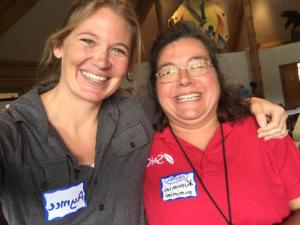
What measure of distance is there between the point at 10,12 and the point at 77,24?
157 inches

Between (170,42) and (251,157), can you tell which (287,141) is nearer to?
(251,157)

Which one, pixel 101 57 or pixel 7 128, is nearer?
pixel 7 128

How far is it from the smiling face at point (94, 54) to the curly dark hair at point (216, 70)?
0.30m

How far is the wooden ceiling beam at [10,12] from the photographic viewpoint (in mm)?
4961

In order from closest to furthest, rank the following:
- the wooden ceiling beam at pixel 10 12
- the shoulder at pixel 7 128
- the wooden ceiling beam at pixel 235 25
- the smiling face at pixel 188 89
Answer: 1. the shoulder at pixel 7 128
2. the smiling face at pixel 188 89
3. the wooden ceiling beam at pixel 10 12
4. the wooden ceiling beam at pixel 235 25

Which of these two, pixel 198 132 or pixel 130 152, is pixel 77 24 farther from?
pixel 198 132

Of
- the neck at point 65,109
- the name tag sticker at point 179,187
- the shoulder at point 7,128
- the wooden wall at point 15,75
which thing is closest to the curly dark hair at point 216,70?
the name tag sticker at point 179,187

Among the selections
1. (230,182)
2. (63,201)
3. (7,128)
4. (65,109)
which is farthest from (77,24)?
(230,182)

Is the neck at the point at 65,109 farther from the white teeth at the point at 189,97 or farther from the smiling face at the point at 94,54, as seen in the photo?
the white teeth at the point at 189,97

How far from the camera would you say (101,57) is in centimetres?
144

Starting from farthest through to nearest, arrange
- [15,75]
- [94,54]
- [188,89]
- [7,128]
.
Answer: [15,75] → [188,89] → [94,54] → [7,128]

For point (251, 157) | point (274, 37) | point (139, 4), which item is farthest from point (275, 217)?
point (274, 37)

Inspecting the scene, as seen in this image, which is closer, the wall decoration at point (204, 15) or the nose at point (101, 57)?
the nose at point (101, 57)

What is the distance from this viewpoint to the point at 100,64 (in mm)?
1449
